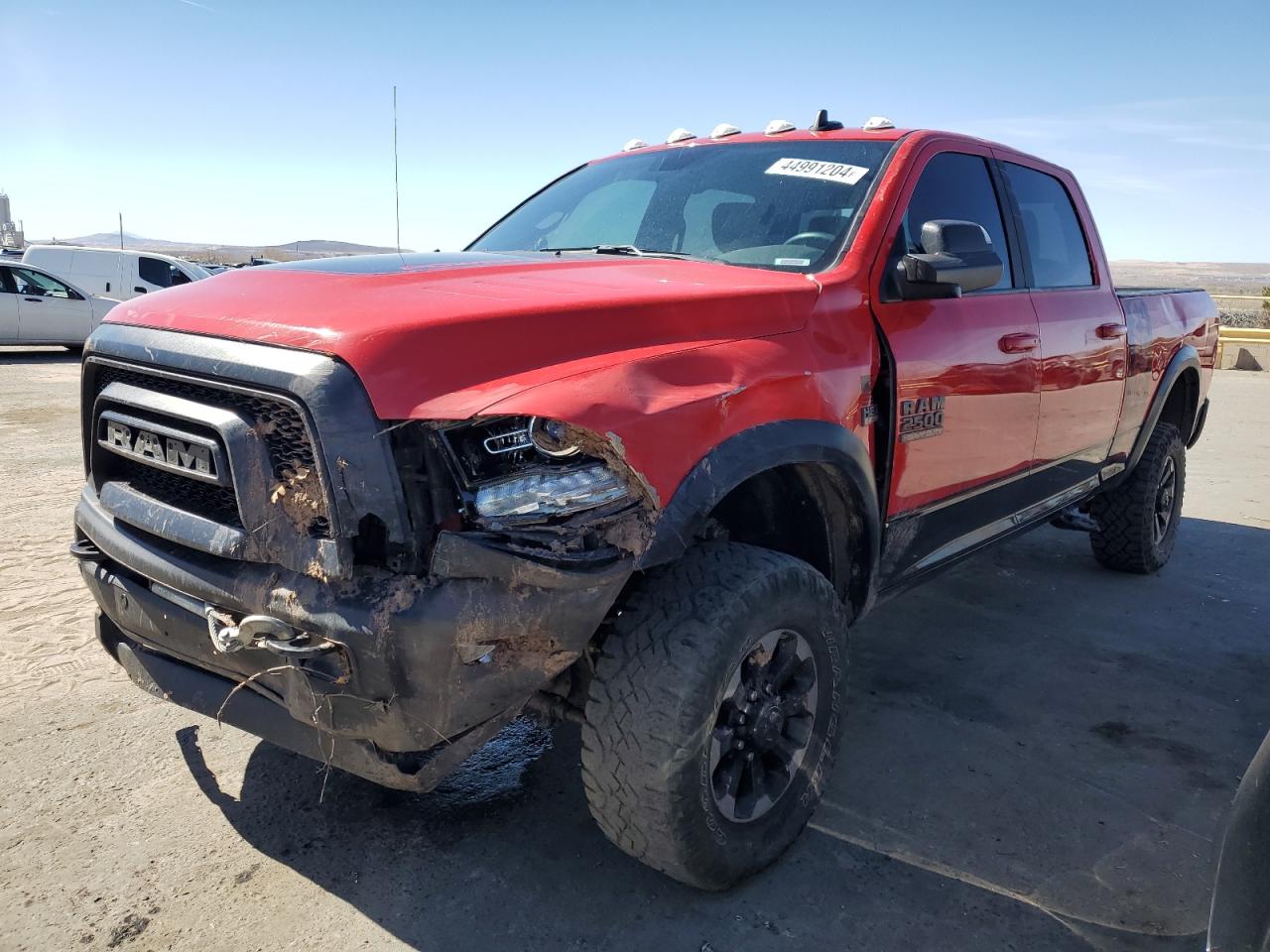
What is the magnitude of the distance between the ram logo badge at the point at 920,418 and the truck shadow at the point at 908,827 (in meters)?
1.08

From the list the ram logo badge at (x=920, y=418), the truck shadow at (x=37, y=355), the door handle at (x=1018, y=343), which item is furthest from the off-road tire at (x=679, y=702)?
the truck shadow at (x=37, y=355)

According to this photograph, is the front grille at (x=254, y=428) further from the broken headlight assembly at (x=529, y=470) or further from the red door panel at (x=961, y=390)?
the red door panel at (x=961, y=390)

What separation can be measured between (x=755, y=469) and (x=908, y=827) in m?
1.23

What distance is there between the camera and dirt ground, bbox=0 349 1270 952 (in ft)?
7.67

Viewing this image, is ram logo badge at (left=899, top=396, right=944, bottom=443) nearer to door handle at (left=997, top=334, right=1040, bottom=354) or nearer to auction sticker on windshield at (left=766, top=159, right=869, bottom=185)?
door handle at (left=997, top=334, right=1040, bottom=354)

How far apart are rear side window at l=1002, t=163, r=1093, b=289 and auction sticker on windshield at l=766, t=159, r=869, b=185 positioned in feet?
3.50

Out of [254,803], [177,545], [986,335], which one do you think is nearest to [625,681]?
[177,545]

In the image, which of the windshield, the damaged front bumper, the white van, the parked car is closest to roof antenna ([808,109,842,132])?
the windshield

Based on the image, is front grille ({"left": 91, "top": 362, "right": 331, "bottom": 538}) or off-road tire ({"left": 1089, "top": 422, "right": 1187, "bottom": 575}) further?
off-road tire ({"left": 1089, "top": 422, "right": 1187, "bottom": 575})

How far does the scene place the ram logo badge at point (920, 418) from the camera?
2.94 metres

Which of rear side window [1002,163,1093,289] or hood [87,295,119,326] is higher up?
rear side window [1002,163,1093,289]

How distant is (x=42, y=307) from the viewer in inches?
578

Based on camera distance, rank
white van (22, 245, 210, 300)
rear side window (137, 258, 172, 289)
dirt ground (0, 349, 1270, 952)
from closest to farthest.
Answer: dirt ground (0, 349, 1270, 952) → white van (22, 245, 210, 300) → rear side window (137, 258, 172, 289)

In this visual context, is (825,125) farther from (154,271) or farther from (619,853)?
(154,271)
